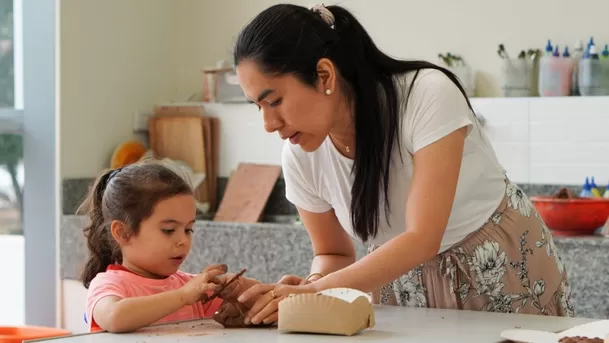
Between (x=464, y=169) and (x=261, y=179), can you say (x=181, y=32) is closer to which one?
(x=261, y=179)

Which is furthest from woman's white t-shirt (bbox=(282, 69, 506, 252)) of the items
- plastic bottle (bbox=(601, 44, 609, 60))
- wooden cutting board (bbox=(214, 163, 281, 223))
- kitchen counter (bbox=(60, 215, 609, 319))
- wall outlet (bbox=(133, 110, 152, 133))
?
wall outlet (bbox=(133, 110, 152, 133))

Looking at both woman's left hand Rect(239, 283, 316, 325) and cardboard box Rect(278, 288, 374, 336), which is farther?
woman's left hand Rect(239, 283, 316, 325)

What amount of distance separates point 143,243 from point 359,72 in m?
0.58

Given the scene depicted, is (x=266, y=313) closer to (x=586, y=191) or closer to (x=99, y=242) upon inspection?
(x=99, y=242)

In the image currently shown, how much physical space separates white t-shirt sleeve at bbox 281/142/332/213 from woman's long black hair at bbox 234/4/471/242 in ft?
0.44

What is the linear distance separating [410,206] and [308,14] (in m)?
0.43

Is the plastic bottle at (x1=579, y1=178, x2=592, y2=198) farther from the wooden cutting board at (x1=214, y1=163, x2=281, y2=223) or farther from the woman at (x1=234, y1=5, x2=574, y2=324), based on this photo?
the woman at (x1=234, y1=5, x2=574, y2=324)

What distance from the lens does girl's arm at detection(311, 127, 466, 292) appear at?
1.80m

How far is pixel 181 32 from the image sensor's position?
16.3ft

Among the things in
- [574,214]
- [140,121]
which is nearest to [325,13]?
[574,214]

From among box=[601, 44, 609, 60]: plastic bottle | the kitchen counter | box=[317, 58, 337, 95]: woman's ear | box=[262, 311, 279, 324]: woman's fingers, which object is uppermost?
box=[601, 44, 609, 60]: plastic bottle

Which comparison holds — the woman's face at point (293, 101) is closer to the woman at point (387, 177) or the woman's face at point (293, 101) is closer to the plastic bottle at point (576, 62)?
the woman at point (387, 177)

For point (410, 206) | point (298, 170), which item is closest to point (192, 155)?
point (298, 170)

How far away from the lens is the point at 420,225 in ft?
6.00
